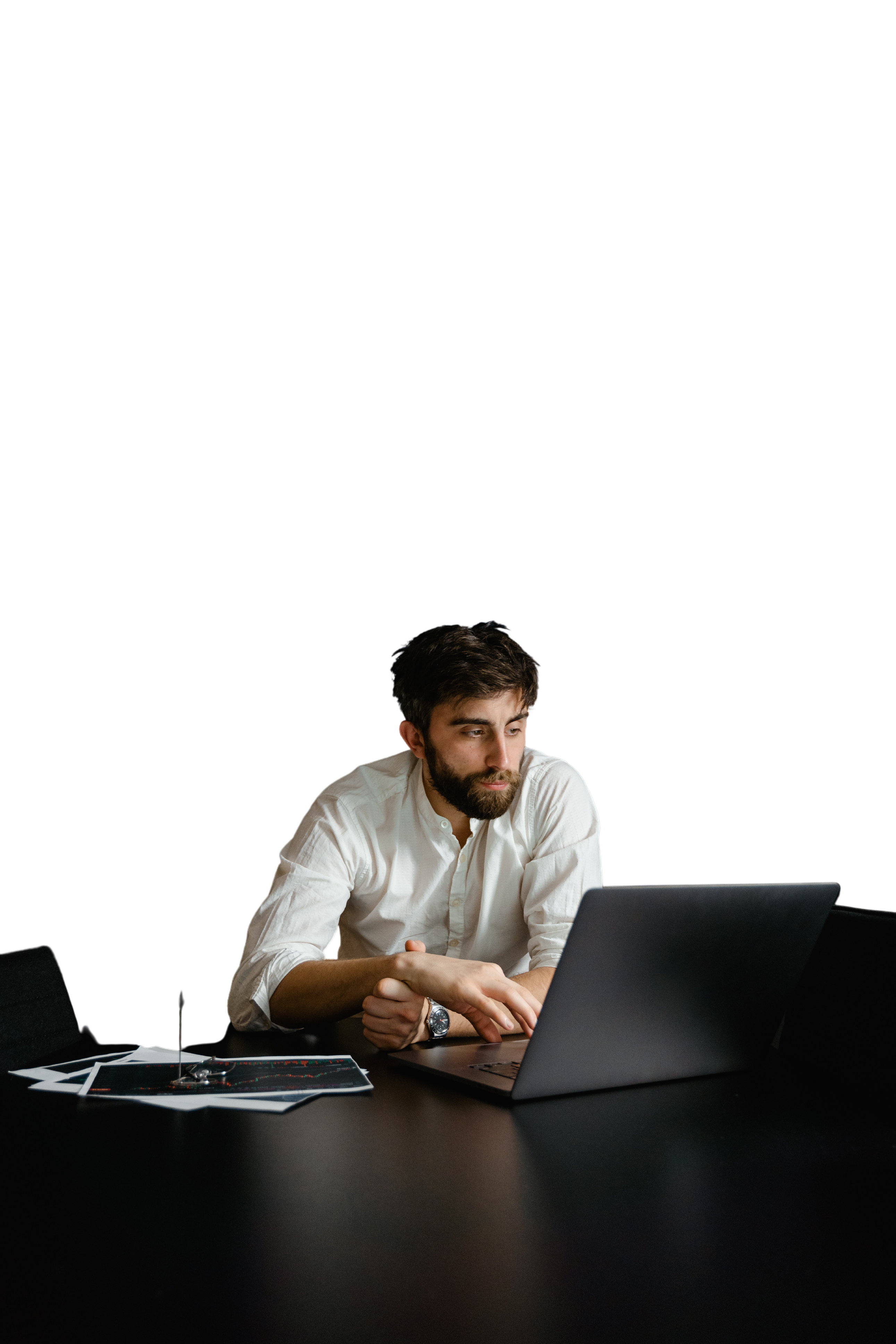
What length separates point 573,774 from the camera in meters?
2.03

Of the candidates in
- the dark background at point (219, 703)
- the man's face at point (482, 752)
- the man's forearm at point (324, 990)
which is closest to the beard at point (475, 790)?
the man's face at point (482, 752)

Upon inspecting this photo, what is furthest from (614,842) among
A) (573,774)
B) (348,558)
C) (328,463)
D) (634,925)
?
(634,925)

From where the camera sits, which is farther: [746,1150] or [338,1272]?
[746,1150]

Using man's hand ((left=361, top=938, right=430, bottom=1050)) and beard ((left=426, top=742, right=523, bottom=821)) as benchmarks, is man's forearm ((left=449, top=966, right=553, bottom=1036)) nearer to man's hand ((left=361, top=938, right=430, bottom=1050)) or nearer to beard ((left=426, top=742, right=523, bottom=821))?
man's hand ((left=361, top=938, right=430, bottom=1050))

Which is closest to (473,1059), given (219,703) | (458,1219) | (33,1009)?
(458,1219)

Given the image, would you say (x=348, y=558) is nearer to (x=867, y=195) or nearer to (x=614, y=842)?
(x=614, y=842)

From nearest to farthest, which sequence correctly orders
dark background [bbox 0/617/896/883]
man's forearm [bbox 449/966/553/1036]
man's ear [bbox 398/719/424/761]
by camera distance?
man's forearm [bbox 449/966/553/1036], man's ear [bbox 398/719/424/761], dark background [bbox 0/617/896/883]

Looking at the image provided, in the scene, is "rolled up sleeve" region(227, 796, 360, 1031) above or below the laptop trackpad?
above

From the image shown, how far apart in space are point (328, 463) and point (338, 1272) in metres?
3.33

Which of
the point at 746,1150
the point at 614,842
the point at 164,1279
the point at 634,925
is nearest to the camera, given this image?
the point at 164,1279

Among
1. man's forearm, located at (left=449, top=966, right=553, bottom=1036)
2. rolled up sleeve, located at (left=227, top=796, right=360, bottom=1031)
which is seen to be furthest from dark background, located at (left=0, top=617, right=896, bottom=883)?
man's forearm, located at (left=449, top=966, right=553, bottom=1036)

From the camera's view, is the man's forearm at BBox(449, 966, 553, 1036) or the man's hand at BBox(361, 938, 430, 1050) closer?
the man's hand at BBox(361, 938, 430, 1050)

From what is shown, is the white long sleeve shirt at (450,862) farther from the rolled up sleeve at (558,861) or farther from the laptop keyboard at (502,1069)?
the laptop keyboard at (502,1069)

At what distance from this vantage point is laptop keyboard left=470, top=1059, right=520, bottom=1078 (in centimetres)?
105
